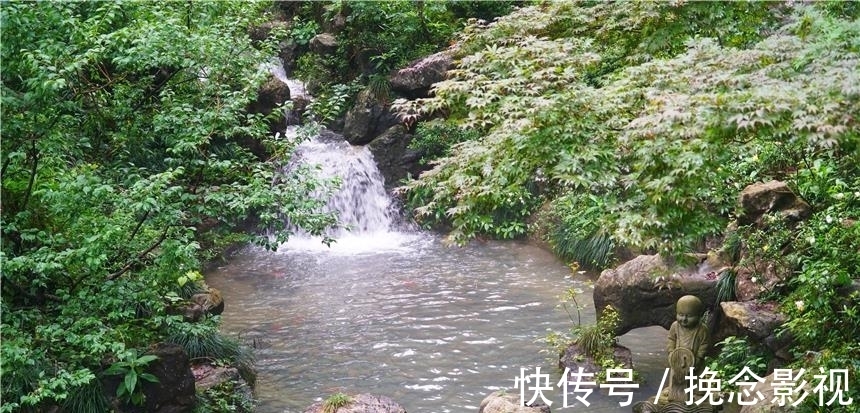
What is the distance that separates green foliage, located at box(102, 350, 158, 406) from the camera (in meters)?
6.31

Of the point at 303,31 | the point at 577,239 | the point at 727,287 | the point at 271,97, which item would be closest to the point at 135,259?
the point at 727,287

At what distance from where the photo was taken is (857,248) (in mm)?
6574

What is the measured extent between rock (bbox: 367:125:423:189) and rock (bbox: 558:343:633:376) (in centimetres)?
938

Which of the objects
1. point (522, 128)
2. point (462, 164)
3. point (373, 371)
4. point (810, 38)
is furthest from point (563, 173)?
point (373, 371)

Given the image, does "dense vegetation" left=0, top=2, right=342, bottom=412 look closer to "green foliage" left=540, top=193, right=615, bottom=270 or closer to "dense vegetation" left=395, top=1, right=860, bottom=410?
"dense vegetation" left=395, top=1, right=860, bottom=410

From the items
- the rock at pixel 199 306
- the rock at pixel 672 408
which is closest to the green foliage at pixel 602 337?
the rock at pixel 672 408

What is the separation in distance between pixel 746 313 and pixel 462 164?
3.21 metres

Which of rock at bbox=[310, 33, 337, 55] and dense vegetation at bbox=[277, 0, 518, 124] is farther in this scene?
rock at bbox=[310, 33, 337, 55]

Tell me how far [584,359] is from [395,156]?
10.0 metres

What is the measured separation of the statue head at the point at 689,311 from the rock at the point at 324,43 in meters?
14.4

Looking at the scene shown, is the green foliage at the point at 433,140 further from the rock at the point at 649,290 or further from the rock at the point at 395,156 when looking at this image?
the rock at the point at 649,290

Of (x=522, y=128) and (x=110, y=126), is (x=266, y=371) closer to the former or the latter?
(x=110, y=126)

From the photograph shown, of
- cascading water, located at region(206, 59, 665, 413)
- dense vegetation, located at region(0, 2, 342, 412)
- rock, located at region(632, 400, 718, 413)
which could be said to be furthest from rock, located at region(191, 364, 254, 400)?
rock, located at region(632, 400, 718, 413)

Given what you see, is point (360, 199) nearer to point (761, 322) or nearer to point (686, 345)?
point (686, 345)
